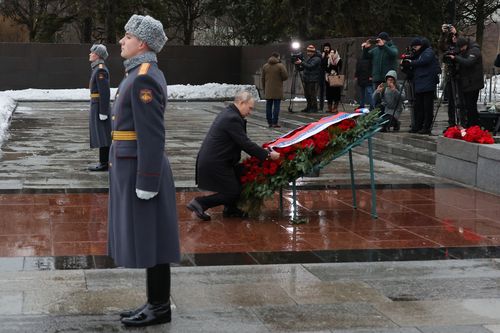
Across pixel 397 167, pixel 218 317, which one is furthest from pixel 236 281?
pixel 397 167

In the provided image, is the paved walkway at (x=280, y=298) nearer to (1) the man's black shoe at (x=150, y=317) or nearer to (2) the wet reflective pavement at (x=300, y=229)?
(1) the man's black shoe at (x=150, y=317)

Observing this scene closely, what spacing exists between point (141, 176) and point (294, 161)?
3827mm

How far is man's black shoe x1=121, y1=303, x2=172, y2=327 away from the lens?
561cm

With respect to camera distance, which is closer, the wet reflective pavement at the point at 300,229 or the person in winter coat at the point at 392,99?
the wet reflective pavement at the point at 300,229

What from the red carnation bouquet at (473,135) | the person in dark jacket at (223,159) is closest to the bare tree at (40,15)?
the red carnation bouquet at (473,135)

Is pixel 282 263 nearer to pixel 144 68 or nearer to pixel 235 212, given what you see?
pixel 235 212

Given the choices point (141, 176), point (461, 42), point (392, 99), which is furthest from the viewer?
point (392, 99)

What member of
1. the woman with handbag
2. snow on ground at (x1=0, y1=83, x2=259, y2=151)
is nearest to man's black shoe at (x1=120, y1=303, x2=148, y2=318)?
the woman with handbag

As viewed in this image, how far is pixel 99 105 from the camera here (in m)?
12.9

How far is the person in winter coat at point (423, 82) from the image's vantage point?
16125 millimetres

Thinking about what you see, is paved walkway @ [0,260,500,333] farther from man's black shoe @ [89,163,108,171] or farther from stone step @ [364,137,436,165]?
stone step @ [364,137,436,165]

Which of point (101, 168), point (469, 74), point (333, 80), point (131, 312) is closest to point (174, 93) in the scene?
point (333, 80)

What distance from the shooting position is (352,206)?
1038 centimetres

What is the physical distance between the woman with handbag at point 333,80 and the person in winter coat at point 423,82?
17.9ft
